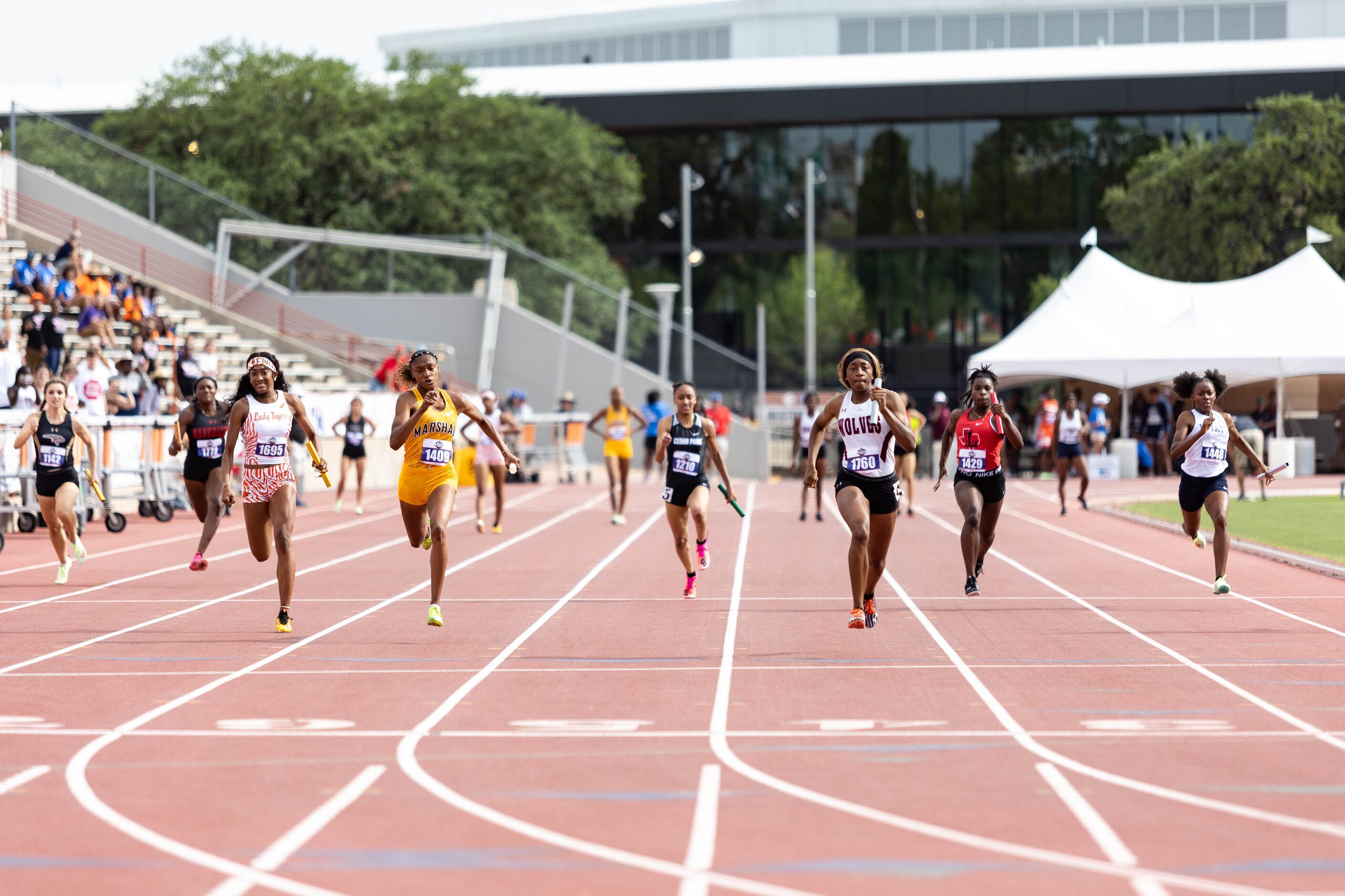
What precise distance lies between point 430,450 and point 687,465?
3609 mm

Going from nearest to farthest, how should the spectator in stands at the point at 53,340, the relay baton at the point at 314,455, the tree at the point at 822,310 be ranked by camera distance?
the relay baton at the point at 314,455 < the spectator in stands at the point at 53,340 < the tree at the point at 822,310

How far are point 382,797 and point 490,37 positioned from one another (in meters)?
81.7

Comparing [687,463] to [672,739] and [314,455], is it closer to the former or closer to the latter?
[314,455]

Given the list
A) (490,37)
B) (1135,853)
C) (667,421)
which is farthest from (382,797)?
(490,37)

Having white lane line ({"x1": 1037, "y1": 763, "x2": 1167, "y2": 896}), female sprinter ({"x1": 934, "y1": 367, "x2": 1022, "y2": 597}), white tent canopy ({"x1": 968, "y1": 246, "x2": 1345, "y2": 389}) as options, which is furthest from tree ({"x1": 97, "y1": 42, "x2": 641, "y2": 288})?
white lane line ({"x1": 1037, "y1": 763, "x2": 1167, "y2": 896})

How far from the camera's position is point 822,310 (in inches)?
2282

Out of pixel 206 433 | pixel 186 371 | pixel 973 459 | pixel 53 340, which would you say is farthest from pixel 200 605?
pixel 186 371

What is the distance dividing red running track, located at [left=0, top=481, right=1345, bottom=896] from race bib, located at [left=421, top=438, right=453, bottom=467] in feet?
4.09

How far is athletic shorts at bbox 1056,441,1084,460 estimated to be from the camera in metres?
26.0

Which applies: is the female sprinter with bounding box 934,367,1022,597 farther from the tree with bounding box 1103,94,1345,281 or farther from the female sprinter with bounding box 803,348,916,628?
the tree with bounding box 1103,94,1345,281

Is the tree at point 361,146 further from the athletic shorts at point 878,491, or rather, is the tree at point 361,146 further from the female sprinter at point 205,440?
the athletic shorts at point 878,491

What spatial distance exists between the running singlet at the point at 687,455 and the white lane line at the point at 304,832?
26.1 feet

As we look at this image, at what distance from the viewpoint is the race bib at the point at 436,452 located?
12094 millimetres

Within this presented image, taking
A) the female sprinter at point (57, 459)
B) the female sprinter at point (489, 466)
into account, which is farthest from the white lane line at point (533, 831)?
the female sprinter at point (489, 466)
